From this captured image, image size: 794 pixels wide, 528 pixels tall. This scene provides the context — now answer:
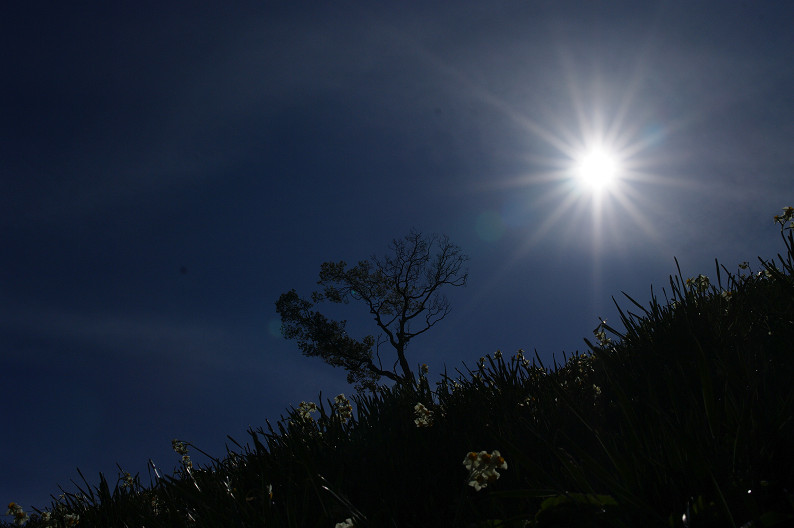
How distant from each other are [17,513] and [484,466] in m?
4.85

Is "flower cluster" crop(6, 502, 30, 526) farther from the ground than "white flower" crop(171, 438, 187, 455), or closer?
closer

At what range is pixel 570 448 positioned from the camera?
312 centimetres

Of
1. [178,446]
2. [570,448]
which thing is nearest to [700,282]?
[570,448]

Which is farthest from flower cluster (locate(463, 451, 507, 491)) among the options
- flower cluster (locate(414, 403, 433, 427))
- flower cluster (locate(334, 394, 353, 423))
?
flower cluster (locate(334, 394, 353, 423))

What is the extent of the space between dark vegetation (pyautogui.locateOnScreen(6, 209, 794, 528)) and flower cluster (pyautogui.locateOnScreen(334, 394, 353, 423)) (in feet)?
0.12

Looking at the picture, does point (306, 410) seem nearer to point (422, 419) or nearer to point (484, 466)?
point (422, 419)

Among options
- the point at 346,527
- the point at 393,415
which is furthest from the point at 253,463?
the point at 346,527

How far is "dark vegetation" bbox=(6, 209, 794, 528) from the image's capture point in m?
1.75

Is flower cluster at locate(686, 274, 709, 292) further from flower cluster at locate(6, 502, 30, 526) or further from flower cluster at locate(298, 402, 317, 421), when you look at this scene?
flower cluster at locate(6, 502, 30, 526)

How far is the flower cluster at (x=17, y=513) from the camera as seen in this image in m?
4.56

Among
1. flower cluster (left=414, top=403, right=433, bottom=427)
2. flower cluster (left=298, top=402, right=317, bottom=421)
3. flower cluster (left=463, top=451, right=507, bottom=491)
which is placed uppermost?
flower cluster (left=298, top=402, right=317, bottom=421)

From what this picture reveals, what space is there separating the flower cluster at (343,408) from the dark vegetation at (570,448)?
0.12ft

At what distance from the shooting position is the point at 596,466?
1752mm

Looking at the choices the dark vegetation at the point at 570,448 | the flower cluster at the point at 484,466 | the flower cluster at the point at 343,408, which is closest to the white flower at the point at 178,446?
the dark vegetation at the point at 570,448
